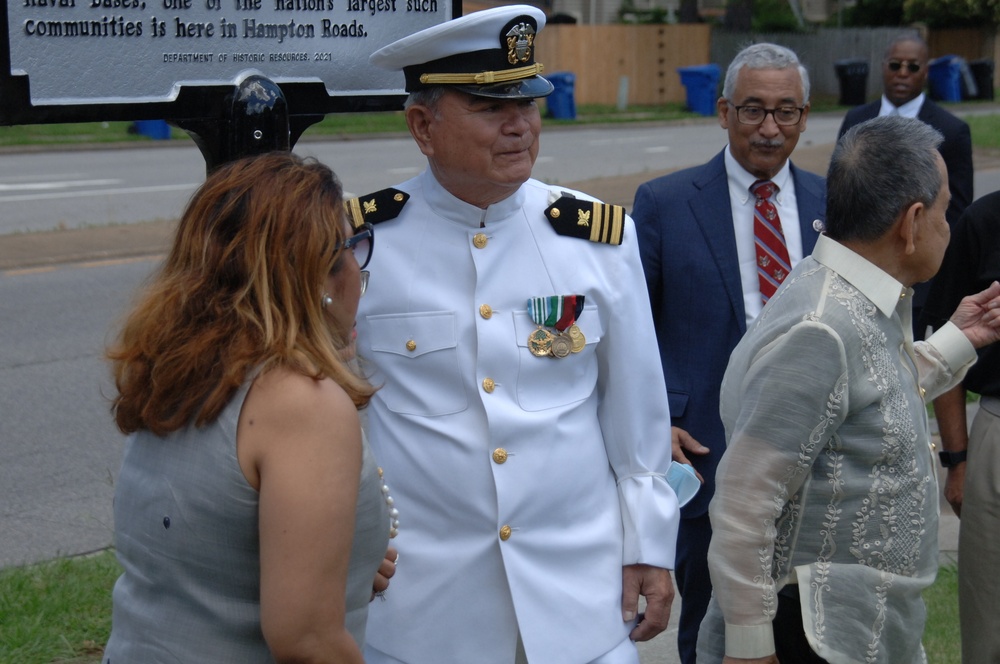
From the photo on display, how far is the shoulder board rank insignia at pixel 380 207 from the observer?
9.07 feet

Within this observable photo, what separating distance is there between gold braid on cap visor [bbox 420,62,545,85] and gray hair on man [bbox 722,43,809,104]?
1186 mm

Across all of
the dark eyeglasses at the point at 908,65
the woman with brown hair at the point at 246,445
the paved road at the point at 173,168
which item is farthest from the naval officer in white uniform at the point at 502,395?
the paved road at the point at 173,168

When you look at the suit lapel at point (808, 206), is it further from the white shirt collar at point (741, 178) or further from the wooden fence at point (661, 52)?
the wooden fence at point (661, 52)

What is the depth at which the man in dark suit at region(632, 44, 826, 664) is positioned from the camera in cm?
353

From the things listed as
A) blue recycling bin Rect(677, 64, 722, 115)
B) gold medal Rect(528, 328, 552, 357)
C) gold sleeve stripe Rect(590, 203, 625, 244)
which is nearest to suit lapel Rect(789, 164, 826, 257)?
gold sleeve stripe Rect(590, 203, 625, 244)

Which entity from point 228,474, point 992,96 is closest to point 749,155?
point 228,474

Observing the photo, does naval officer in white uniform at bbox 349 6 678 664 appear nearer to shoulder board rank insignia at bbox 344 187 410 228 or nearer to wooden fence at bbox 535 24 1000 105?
shoulder board rank insignia at bbox 344 187 410 228

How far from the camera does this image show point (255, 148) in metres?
2.63

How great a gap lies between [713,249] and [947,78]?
110 feet

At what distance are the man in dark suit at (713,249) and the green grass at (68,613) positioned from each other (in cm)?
117

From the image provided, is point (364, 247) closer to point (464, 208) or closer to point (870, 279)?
point (464, 208)

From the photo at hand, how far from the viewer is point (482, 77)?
260cm

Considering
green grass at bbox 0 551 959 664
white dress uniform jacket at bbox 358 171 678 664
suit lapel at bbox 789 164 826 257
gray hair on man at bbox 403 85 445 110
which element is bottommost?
green grass at bbox 0 551 959 664

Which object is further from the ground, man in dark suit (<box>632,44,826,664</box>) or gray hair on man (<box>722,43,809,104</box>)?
gray hair on man (<box>722,43,809,104</box>)
